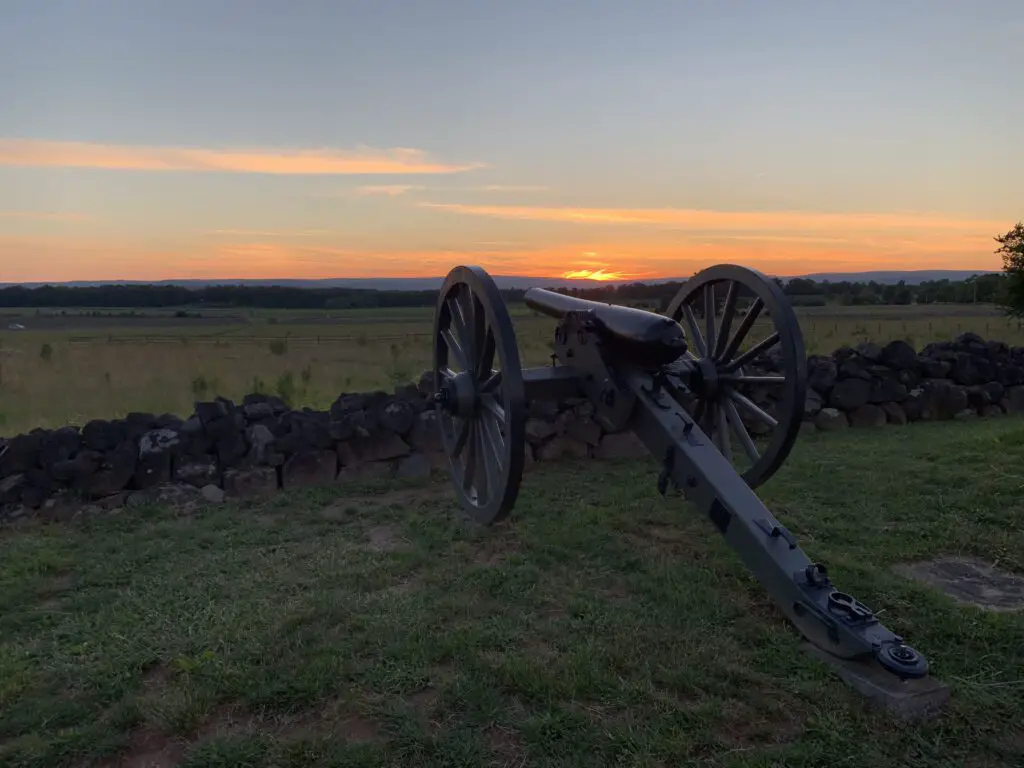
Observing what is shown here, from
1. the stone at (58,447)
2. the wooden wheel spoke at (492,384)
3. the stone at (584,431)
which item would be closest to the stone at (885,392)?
the stone at (584,431)

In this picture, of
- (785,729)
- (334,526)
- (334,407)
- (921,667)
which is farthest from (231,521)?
(921,667)

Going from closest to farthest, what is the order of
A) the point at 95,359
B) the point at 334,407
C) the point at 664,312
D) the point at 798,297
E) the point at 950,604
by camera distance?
the point at 950,604
the point at 664,312
the point at 334,407
the point at 95,359
the point at 798,297

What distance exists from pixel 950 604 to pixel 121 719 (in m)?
4.16

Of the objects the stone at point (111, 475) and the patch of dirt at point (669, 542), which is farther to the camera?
the stone at point (111, 475)

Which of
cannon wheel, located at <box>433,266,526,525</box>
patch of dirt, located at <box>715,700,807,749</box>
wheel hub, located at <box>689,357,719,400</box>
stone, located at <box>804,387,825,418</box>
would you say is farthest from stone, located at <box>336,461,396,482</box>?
stone, located at <box>804,387,825,418</box>

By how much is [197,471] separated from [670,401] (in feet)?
13.5

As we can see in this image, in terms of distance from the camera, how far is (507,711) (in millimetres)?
3230

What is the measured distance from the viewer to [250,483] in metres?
6.51

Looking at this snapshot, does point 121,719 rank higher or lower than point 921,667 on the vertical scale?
lower

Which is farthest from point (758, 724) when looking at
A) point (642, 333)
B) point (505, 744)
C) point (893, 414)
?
point (893, 414)

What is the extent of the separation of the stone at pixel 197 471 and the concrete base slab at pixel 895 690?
5105 millimetres

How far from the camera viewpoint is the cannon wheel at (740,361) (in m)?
4.64

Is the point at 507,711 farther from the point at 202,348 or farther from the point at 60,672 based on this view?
the point at 202,348

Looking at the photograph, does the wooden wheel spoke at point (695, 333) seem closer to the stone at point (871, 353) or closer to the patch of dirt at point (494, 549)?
the patch of dirt at point (494, 549)
